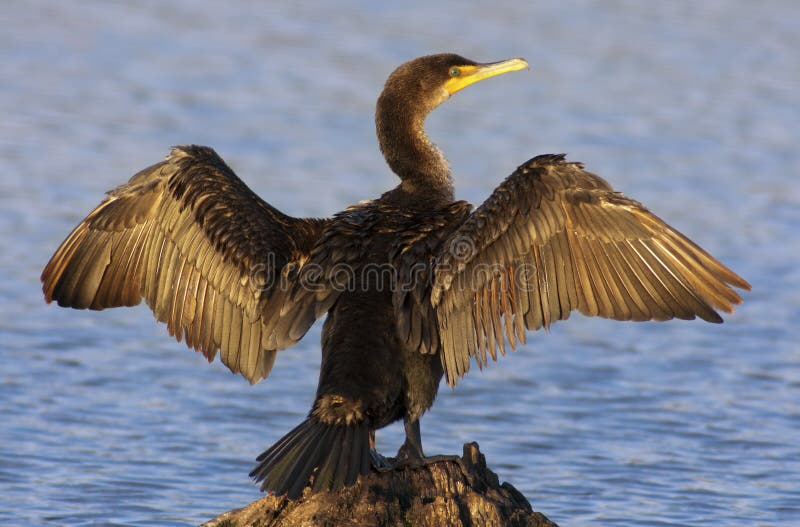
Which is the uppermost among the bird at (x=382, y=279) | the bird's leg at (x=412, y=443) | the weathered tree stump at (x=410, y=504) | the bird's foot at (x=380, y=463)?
the bird at (x=382, y=279)

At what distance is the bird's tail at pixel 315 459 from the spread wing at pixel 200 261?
2.41ft

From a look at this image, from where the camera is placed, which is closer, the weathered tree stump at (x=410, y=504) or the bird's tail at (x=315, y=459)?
the bird's tail at (x=315, y=459)

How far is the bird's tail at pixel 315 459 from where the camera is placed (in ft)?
18.1

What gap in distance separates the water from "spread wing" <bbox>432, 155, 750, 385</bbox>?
1992 millimetres

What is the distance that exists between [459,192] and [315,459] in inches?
284

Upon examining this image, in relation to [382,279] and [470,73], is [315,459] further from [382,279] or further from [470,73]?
[470,73]

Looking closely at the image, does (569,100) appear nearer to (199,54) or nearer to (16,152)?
(199,54)

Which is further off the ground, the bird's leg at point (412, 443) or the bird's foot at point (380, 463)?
the bird's leg at point (412, 443)

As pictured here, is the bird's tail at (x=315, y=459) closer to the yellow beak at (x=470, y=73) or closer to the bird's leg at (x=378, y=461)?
the bird's leg at (x=378, y=461)

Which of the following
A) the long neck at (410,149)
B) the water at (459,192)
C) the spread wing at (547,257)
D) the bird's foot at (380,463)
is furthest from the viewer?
the water at (459,192)

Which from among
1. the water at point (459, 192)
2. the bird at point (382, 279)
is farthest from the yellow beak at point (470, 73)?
the water at point (459, 192)

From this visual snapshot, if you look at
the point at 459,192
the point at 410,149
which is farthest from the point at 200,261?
the point at 459,192

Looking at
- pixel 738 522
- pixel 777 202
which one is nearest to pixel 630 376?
A: pixel 738 522

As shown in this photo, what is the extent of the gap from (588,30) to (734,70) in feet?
7.30
